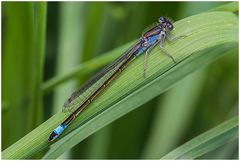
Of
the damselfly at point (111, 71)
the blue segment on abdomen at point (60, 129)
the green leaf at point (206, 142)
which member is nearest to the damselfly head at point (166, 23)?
the damselfly at point (111, 71)

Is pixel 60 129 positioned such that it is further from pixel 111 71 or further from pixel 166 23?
pixel 166 23

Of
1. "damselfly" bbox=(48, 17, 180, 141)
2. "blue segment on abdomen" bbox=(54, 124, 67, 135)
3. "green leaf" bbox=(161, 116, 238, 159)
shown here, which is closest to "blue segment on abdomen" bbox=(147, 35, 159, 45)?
"damselfly" bbox=(48, 17, 180, 141)

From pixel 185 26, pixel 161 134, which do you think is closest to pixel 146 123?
pixel 161 134

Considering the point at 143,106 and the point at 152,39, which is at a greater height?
the point at 143,106

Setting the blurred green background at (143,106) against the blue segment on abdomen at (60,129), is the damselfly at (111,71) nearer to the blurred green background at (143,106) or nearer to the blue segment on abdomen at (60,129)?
the blue segment on abdomen at (60,129)

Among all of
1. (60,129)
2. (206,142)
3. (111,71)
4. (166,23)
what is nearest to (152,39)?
(166,23)

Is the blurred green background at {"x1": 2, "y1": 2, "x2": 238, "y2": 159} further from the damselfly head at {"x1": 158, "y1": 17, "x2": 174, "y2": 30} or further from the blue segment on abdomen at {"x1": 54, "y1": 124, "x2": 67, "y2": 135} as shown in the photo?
the blue segment on abdomen at {"x1": 54, "y1": 124, "x2": 67, "y2": 135}
